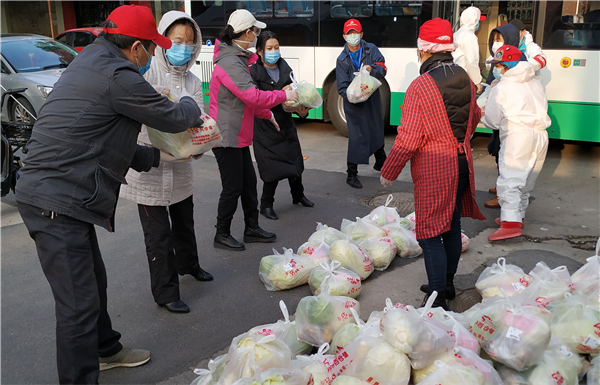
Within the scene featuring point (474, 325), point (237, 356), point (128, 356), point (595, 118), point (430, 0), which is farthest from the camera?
point (430, 0)

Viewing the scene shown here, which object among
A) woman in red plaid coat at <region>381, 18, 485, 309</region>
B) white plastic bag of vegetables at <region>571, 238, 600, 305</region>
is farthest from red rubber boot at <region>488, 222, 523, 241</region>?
woman in red plaid coat at <region>381, 18, 485, 309</region>

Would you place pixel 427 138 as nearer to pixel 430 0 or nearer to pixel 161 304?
pixel 161 304

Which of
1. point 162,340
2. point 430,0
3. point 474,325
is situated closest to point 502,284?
point 474,325

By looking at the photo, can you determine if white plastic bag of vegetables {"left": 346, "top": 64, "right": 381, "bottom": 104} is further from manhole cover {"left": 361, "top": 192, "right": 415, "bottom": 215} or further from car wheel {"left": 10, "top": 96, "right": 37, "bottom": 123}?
car wheel {"left": 10, "top": 96, "right": 37, "bottom": 123}

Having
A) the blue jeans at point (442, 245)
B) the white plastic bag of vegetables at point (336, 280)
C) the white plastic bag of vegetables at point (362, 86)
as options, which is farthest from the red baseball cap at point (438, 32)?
the white plastic bag of vegetables at point (362, 86)

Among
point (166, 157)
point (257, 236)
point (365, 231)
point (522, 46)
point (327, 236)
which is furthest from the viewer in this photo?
point (522, 46)

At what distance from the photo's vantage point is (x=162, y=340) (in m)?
3.39

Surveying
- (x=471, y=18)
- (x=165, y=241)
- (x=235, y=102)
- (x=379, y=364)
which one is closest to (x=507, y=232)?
(x=235, y=102)

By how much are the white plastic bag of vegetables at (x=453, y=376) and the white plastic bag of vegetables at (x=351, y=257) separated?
172 centimetres

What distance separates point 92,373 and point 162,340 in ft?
2.79

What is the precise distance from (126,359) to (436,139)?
7.58 ft

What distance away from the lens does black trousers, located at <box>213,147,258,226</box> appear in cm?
455

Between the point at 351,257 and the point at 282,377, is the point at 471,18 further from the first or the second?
the point at 282,377

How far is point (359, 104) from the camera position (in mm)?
6641
